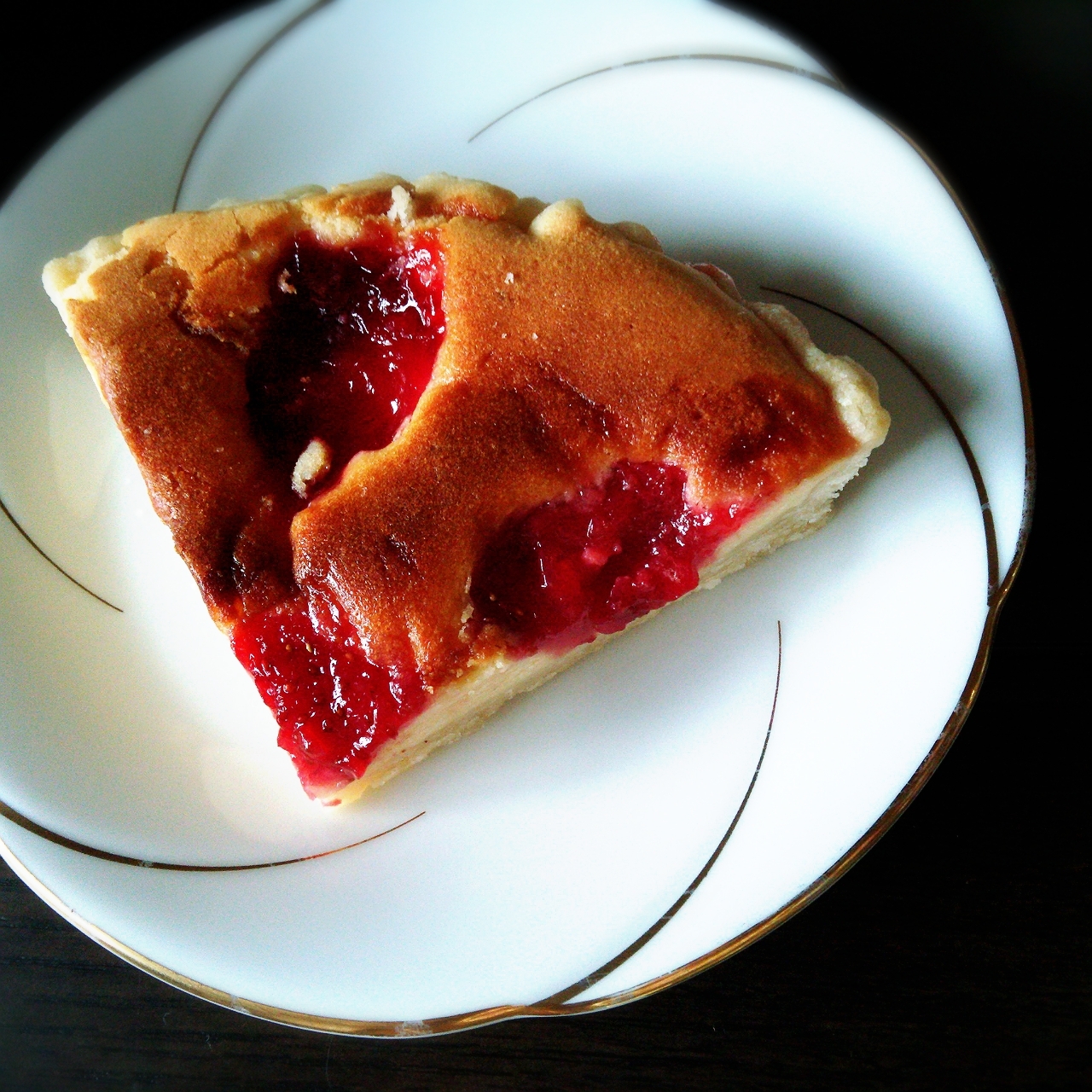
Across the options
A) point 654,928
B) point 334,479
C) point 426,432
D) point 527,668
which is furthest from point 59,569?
point 654,928

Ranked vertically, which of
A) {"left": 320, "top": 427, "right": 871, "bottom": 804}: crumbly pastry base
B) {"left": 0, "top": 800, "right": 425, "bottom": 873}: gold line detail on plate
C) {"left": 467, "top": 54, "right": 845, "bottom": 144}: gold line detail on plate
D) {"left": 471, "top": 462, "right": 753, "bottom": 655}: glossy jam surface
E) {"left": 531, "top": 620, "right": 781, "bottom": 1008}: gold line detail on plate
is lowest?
{"left": 531, "top": 620, "right": 781, "bottom": 1008}: gold line detail on plate

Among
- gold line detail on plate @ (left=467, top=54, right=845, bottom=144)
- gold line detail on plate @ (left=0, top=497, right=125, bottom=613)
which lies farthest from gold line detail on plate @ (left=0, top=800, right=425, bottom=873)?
gold line detail on plate @ (left=467, top=54, right=845, bottom=144)

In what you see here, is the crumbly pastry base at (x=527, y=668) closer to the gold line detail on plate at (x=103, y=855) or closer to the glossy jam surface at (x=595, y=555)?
the glossy jam surface at (x=595, y=555)

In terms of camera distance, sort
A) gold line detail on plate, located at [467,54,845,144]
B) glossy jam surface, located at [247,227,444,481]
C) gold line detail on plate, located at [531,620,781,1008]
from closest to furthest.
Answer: gold line detail on plate, located at [531,620,781,1008], glossy jam surface, located at [247,227,444,481], gold line detail on plate, located at [467,54,845,144]

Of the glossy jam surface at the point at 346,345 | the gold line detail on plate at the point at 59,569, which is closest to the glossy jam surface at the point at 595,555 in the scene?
the glossy jam surface at the point at 346,345

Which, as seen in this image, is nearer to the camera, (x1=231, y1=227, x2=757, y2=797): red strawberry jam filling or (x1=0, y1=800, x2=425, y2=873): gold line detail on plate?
(x1=231, y1=227, x2=757, y2=797): red strawberry jam filling

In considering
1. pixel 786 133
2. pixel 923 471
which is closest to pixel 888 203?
pixel 786 133

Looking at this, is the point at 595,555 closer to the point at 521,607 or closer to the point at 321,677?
the point at 521,607

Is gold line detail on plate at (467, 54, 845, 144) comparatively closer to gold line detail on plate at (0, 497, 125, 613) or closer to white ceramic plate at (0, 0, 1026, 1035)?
white ceramic plate at (0, 0, 1026, 1035)
